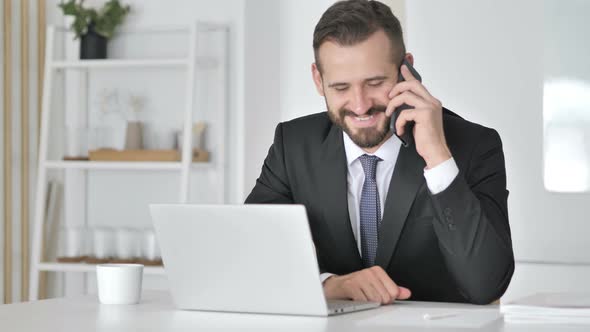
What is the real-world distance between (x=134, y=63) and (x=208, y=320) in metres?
2.56

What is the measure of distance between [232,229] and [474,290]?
1.99 feet

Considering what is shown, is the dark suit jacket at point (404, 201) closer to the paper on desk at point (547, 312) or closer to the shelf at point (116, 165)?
the paper on desk at point (547, 312)

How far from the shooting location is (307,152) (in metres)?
2.36

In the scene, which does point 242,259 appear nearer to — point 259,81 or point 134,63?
point 259,81

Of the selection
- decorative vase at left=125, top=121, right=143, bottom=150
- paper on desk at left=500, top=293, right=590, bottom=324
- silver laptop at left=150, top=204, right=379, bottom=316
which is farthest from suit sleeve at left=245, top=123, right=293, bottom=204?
decorative vase at left=125, top=121, right=143, bottom=150

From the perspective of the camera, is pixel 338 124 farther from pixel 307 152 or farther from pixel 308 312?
pixel 308 312

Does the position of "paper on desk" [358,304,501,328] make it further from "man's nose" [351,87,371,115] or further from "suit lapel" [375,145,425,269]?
"man's nose" [351,87,371,115]

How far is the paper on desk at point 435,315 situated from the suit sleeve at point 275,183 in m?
0.67

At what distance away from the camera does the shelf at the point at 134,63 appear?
3.93m

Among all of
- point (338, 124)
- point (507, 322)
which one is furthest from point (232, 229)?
point (338, 124)

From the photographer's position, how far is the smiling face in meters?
2.14

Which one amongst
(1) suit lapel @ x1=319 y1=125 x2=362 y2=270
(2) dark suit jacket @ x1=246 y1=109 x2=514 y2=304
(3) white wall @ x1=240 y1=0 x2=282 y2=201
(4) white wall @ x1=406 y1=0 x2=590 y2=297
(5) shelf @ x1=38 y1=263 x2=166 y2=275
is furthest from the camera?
(5) shelf @ x1=38 y1=263 x2=166 y2=275

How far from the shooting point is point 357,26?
217 centimetres

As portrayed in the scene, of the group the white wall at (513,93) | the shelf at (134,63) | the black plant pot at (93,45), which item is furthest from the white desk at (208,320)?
the black plant pot at (93,45)
